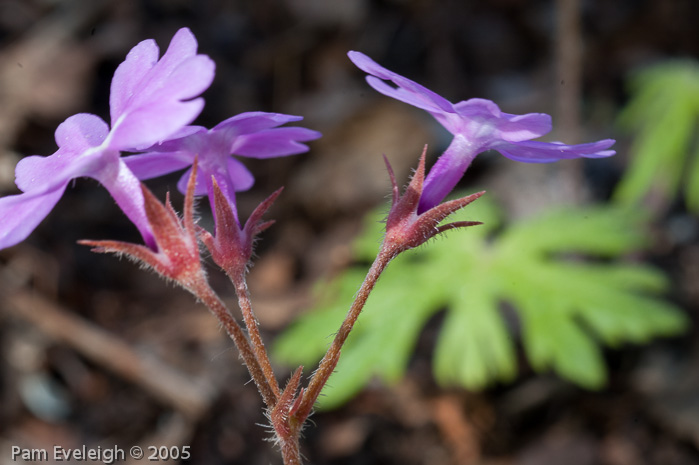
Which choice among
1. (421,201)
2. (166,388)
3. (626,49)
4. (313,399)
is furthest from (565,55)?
(313,399)

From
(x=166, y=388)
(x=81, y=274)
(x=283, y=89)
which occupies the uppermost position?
(x=283, y=89)

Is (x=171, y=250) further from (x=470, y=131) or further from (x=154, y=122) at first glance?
(x=470, y=131)

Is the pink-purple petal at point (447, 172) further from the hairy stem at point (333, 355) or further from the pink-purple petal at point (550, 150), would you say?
the hairy stem at point (333, 355)

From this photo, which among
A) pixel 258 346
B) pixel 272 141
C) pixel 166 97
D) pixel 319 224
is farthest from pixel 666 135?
pixel 166 97

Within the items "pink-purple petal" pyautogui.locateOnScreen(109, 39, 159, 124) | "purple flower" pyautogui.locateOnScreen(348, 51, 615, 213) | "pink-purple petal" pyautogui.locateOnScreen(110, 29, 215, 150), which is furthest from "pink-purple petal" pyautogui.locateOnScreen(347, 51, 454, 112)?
"pink-purple petal" pyautogui.locateOnScreen(109, 39, 159, 124)

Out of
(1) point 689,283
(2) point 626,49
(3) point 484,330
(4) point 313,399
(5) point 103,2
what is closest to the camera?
(4) point 313,399

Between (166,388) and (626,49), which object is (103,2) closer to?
(166,388)

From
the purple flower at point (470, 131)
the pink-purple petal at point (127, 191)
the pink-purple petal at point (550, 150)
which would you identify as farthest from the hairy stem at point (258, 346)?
the pink-purple petal at point (550, 150)
